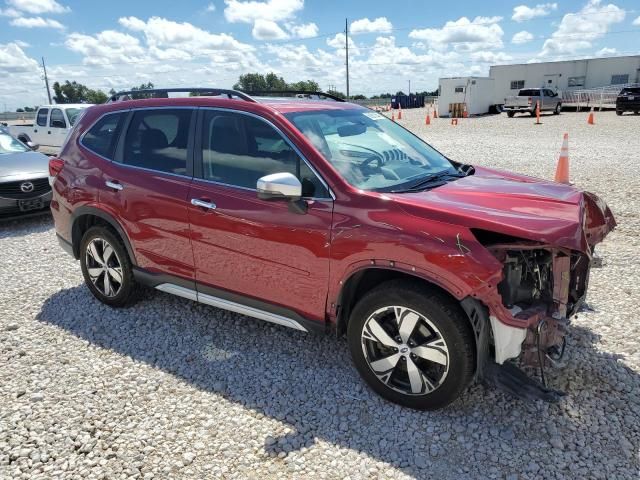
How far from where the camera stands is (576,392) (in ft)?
10.6

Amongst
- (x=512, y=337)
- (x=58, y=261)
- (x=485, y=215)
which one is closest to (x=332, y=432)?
(x=512, y=337)

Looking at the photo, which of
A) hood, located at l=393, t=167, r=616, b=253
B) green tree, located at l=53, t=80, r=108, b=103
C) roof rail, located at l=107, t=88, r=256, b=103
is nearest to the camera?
hood, located at l=393, t=167, r=616, b=253

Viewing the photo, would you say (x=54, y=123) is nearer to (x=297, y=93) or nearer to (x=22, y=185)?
(x=22, y=185)

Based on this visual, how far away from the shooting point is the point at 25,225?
820 centimetres

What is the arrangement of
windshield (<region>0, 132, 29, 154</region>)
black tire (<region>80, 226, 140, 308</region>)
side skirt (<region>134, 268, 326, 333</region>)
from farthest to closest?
windshield (<region>0, 132, 29, 154</region>)
black tire (<region>80, 226, 140, 308</region>)
side skirt (<region>134, 268, 326, 333</region>)

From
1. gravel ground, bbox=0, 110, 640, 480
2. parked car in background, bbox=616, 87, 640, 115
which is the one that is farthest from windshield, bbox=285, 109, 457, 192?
parked car in background, bbox=616, 87, 640, 115

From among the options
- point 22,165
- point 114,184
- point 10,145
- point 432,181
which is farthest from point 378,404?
point 10,145

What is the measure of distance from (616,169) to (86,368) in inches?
441

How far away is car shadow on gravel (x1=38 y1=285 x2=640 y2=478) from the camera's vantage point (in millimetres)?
2740

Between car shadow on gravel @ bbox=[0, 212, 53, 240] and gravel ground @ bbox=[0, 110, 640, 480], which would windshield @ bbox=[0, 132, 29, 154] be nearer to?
car shadow on gravel @ bbox=[0, 212, 53, 240]

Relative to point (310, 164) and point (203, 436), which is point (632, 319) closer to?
point (310, 164)

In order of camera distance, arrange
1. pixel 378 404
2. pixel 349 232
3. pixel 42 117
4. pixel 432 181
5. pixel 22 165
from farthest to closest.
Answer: pixel 42 117 < pixel 22 165 < pixel 432 181 < pixel 378 404 < pixel 349 232

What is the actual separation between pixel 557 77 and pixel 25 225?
43.7m

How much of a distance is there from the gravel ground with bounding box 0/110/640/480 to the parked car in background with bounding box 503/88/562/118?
2855 cm
